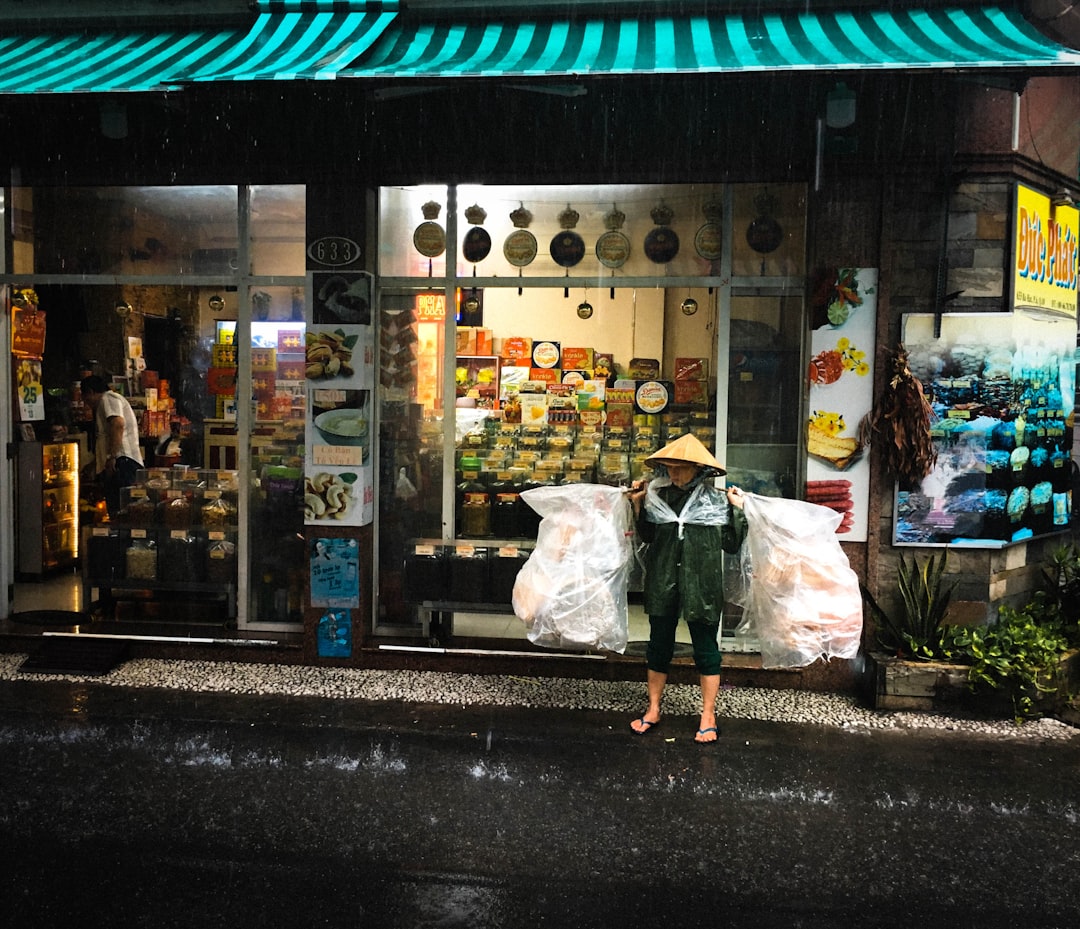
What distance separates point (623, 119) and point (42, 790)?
5.75 meters

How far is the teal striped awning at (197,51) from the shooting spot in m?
6.20

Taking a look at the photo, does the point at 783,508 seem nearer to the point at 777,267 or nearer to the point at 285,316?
the point at 777,267

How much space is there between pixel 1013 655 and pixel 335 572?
4.89 meters

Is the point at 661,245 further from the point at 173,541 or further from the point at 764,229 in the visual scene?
the point at 173,541

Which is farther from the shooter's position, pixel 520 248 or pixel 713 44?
pixel 520 248

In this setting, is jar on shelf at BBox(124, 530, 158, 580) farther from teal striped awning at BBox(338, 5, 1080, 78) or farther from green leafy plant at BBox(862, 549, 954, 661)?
green leafy plant at BBox(862, 549, 954, 661)

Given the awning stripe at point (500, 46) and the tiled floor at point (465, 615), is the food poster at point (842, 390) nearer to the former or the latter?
the tiled floor at point (465, 615)

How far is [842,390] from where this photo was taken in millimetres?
6859

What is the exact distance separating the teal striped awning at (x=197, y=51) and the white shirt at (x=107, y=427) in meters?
2.94

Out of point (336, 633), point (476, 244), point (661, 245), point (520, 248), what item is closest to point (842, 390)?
point (661, 245)

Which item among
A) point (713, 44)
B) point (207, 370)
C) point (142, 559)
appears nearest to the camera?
point (713, 44)

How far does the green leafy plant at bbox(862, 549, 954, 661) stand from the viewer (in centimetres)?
660

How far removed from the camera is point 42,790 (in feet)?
16.7

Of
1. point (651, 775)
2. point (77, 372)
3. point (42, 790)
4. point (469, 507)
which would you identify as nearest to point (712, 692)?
point (651, 775)
